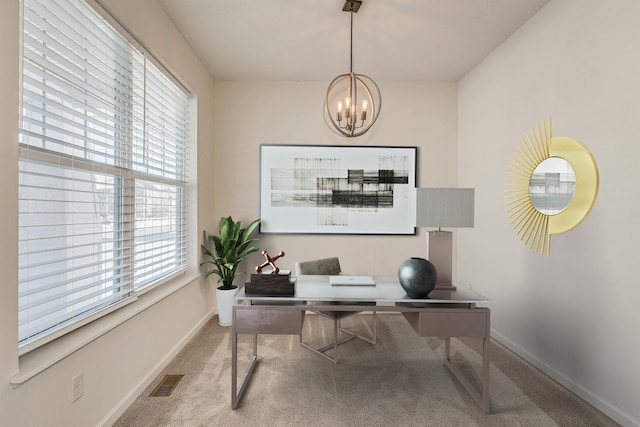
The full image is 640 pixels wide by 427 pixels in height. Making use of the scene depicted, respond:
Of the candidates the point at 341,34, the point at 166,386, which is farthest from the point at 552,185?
the point at 166,386

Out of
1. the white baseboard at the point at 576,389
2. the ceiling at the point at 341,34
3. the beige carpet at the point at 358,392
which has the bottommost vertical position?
the beige carpet at the point at 358,392

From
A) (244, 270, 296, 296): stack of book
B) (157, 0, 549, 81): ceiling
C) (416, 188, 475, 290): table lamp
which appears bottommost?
(244, 270, 296, 296): stack of book

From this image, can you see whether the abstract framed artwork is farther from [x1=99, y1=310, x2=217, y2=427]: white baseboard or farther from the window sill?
the window sill

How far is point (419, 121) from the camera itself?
4.10 meters

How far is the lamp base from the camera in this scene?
242 cm

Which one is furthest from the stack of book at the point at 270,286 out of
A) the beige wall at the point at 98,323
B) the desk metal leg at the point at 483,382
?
the desk metal leg at the point at 483,382

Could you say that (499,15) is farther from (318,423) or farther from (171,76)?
(318,423)

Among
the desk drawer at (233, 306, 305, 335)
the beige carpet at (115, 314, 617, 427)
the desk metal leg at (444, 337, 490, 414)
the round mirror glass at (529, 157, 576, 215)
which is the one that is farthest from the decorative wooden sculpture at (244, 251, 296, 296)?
the round mirror glass at (529, 157, 576, 215)

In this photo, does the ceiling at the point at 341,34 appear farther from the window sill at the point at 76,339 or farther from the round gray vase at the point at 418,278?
the window sill at the point at 76,339

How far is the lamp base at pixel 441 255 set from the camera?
2424 mm

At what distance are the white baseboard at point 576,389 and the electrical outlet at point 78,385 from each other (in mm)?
3003

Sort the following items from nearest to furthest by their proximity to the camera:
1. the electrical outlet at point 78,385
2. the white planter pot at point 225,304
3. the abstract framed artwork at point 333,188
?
1. the electrical outlet at point 78,385
2. the white planter pot at point 225,304
3. the abstract framed artwork at point 333,188

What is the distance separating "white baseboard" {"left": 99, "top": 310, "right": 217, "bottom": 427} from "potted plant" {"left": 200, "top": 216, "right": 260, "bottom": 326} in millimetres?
319

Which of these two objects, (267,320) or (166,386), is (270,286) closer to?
(267,320)
